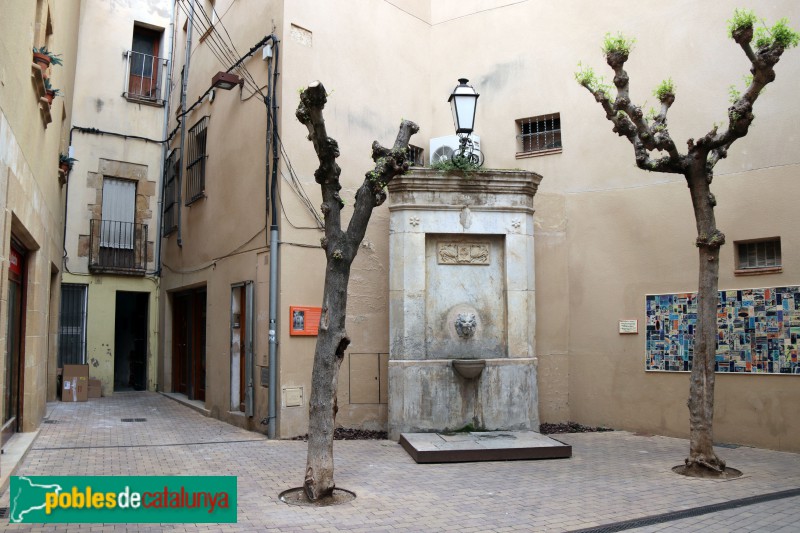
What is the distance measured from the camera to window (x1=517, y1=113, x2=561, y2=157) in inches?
440

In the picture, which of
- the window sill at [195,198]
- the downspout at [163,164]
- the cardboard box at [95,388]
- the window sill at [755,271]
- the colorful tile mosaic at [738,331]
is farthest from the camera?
the downspout at [163,164]

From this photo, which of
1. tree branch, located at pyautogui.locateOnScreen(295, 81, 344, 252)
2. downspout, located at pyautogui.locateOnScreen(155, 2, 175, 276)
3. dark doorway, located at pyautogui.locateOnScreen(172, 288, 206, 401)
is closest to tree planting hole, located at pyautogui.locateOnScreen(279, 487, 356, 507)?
tree branch, located at pyautogui.locateOnScreen(295, 81, 344, 252)

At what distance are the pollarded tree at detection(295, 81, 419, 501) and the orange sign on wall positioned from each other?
313 centimetres

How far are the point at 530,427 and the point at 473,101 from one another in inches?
185

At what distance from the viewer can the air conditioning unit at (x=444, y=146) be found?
441 inches

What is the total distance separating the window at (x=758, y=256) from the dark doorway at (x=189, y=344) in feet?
31.3

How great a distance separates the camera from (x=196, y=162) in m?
13.2

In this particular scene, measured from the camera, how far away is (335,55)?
417 inches

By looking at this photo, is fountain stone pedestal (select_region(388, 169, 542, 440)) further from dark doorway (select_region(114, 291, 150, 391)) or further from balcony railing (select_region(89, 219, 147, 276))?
dark doorway (select_region(114, 291, 150, 391))

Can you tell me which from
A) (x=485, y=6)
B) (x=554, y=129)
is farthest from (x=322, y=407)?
(x=485, y=6)

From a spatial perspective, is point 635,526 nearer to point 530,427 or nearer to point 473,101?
point 530,427

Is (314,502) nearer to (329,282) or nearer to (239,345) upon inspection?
(329,282)

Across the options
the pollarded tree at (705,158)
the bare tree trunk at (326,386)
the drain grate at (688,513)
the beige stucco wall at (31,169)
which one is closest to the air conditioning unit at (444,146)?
the pollarded tree at (705,158)

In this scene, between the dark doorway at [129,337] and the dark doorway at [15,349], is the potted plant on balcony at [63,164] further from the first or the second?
the dark doorway at [129,337]
